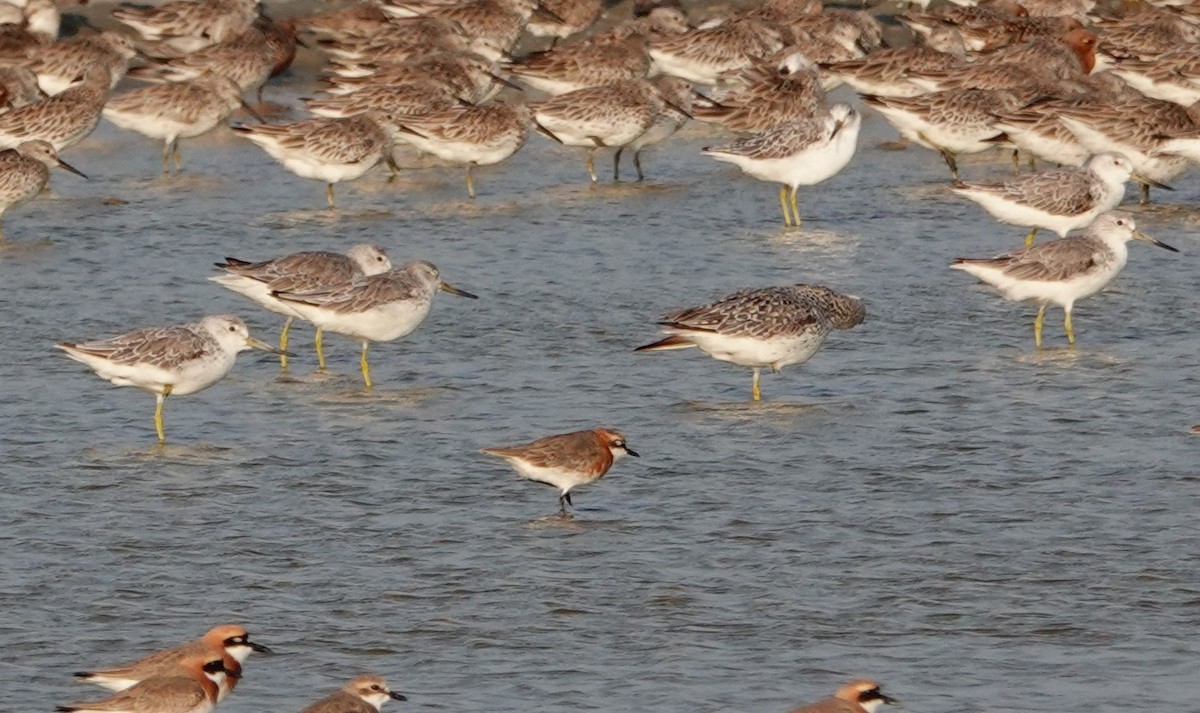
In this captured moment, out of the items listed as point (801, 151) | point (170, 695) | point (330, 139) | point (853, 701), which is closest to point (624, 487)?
point (853, 701)

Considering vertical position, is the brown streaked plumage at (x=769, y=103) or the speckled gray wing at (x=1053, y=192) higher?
the brown streaked plumage at (x=769, y=103)

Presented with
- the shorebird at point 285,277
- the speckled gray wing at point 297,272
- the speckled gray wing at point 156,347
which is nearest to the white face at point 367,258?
the shorebird at point 285,277

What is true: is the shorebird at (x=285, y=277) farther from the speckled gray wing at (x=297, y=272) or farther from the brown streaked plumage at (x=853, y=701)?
the brown streaked plumage at (x=853, y=701)

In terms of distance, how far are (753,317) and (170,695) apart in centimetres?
699

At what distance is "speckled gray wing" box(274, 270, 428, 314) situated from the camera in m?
15.5

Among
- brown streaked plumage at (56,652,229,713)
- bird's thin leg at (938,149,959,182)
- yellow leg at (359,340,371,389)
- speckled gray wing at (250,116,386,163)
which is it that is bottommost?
brown streaked plumage at (56,652,229,713)

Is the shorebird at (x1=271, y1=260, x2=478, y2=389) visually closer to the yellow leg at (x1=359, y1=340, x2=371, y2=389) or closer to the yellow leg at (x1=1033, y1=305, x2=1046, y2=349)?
the yellow leg at (x1=359, y1=340, x2=371, y2=389)

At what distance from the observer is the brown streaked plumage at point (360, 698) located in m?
8.40

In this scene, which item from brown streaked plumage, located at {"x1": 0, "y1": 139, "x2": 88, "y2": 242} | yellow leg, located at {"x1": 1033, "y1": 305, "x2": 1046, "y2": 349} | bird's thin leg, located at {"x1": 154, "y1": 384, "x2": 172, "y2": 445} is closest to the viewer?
bird's thin leg, located at {"x1": 154, "y1": 384, "x2": 172, "y2": 445}

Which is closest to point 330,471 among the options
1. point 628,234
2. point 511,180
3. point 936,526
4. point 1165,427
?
point 936,526

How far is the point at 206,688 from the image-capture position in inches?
337

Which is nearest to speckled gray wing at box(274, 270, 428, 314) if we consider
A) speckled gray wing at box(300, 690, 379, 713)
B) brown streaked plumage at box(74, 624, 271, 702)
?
brown streaked plumage at box(74, 624, 271, 702)

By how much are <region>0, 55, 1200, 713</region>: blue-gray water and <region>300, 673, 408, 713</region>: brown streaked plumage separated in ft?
3.35

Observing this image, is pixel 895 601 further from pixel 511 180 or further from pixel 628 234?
pixel 511 180
